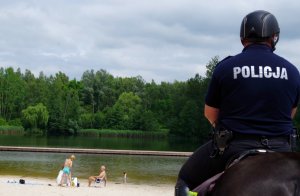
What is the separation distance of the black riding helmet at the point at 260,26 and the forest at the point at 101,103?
8158 cm

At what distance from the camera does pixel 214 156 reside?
340cm

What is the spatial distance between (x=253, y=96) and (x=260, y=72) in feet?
0.53

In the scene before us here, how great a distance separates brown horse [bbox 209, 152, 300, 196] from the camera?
2.67 metres

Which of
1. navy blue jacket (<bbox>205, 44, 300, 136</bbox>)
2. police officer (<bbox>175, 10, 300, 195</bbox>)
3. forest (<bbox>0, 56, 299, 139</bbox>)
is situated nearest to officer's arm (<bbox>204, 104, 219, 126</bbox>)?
police officer (<bbox>175, 10, 300, 195</bbox>)

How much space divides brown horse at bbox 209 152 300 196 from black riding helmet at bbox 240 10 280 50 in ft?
2.90

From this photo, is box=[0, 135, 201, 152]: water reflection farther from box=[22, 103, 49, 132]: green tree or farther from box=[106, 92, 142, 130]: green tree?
box=[106, 92, 142, 130]: green tree

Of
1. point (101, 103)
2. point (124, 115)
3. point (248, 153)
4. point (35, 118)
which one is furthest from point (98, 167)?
point (101, 103)

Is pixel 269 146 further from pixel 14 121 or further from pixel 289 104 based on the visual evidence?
pixel 14 121

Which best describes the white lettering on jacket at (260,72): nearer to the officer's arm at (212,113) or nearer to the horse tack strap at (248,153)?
the officer's arm at (212,113)

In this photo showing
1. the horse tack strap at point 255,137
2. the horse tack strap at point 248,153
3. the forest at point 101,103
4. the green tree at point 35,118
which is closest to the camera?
the horse tack strap at point 248,153

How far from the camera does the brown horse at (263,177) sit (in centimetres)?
267

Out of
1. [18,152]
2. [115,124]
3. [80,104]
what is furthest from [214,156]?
[80,104]

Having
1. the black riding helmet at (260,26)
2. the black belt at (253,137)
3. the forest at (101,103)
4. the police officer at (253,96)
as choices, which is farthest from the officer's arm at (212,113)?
the forest at (101,103)

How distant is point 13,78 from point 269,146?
115087 mm
